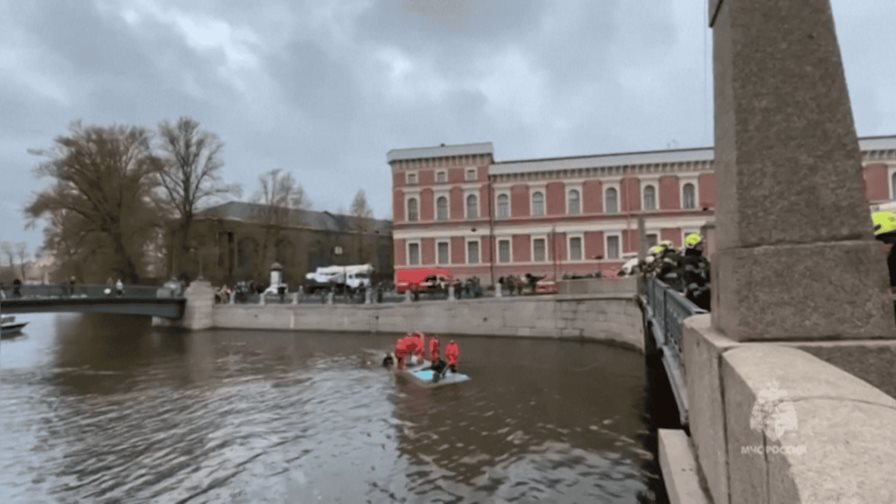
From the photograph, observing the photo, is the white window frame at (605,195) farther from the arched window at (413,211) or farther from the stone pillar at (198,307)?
the stone pillar at (198,307)

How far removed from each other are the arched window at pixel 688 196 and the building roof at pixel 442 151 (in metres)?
16.5

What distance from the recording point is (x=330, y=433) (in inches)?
462

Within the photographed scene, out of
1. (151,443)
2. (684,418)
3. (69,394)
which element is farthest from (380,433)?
(69,394)

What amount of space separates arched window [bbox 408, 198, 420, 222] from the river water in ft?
91.8

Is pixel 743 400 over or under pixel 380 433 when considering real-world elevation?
over

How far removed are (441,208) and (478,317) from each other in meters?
21.2

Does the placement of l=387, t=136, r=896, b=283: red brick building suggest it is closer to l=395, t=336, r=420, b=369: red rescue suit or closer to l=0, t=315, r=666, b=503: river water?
l=0, t=315, r=666, b=503: river water

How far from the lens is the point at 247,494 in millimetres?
8570

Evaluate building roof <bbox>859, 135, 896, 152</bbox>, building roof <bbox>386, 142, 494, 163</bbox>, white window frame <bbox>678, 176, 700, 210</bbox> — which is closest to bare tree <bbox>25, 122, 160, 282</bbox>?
building roof <bbox>386, 142, 494, 163</bbox>

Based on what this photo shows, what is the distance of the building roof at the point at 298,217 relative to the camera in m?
56.4

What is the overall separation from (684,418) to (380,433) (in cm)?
736

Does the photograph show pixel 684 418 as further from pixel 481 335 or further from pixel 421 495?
pixel 481 335

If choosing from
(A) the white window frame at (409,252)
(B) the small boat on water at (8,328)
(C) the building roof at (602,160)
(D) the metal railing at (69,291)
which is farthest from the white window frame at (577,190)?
(B) the small boat on water at (8,328)

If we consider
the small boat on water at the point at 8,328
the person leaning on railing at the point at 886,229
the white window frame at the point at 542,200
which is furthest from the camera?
the white window frame at the point at 542,200
